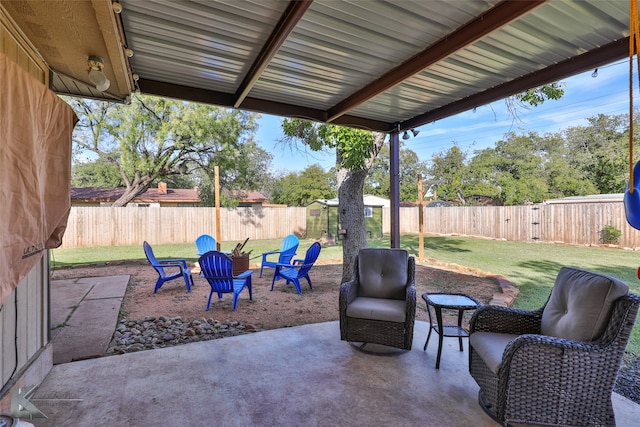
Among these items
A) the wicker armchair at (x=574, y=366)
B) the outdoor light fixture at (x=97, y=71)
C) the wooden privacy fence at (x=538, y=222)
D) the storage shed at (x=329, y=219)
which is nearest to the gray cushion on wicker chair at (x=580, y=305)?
the wicker armchair at (x=574, y=366)

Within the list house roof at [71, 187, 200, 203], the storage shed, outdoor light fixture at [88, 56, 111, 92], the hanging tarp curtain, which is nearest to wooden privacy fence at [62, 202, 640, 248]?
the storage shed

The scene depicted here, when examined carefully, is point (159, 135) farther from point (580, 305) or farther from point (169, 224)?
point (580, 305)

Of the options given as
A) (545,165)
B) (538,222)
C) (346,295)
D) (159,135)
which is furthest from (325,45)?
(545,165)

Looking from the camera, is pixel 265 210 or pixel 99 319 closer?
pixel 99 319

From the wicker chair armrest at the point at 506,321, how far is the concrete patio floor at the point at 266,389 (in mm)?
466

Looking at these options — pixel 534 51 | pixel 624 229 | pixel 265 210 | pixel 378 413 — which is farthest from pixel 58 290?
pixel 624 229

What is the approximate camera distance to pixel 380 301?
2.98 m

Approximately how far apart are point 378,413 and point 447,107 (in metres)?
3.05

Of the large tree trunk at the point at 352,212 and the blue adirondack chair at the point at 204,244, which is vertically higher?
the large tree trunk at the point at 352,212

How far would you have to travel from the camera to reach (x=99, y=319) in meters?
3.78

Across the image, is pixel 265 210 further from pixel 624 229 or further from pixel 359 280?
pixel 624 229

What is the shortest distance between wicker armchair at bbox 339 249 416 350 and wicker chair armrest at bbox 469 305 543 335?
530 mm

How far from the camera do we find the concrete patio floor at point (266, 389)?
1911mm

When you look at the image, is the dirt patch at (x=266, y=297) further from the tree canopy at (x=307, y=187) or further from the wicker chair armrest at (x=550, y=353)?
the tree canopy at (x=307, y=187)
